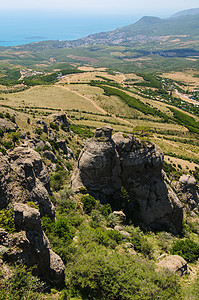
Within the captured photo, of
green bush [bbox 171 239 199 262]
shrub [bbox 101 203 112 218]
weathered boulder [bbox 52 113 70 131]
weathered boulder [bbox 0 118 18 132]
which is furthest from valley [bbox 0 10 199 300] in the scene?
weathered boulder [bbox 52 113 70 131]

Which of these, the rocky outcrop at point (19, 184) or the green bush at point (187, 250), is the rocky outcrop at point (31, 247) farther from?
the green bush at point (187, 250)

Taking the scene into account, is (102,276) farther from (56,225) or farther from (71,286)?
(56,225)

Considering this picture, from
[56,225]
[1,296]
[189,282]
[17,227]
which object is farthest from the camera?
[56,225]

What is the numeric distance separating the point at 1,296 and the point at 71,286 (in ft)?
19.9

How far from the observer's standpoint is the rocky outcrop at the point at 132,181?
28.9 m

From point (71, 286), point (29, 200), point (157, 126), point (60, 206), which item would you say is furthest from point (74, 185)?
point (157, 126)

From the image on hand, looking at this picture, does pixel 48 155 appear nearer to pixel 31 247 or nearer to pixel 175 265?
pixel 31 247

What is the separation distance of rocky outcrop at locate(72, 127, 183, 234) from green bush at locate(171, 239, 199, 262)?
5614 millimetres

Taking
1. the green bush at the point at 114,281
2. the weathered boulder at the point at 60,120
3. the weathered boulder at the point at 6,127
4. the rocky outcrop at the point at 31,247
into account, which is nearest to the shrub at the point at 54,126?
the weathered boulder at the point at 60,120

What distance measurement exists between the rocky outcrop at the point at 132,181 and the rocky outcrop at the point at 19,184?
10.5 metres

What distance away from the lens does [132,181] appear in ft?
97.0

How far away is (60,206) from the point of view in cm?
2453

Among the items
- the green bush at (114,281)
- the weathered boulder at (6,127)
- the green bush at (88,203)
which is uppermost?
the weathered boulder at (6,127)

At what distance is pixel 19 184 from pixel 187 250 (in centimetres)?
2155
